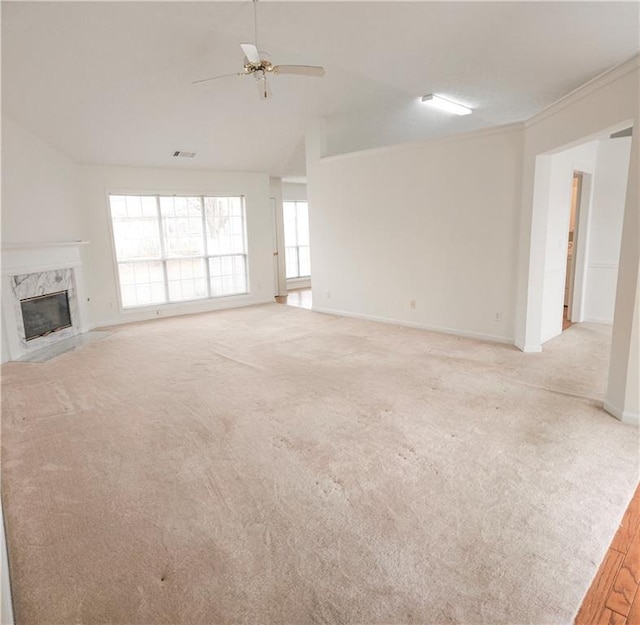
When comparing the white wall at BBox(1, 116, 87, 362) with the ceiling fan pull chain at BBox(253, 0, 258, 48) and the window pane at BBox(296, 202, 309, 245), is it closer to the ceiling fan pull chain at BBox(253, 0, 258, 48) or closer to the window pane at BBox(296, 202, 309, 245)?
the ceiling fan pull chain at BBox(253, 0, 258, 48)

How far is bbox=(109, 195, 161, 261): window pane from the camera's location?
6.81 m

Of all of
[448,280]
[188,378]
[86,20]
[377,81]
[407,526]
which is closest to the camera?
[407,526]

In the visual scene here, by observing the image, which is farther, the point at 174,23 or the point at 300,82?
the point at 300,82

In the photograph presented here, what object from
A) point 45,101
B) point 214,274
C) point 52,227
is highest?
point 45,101

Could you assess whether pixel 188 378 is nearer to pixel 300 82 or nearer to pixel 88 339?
pixel 88 339

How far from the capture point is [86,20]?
3.54 m

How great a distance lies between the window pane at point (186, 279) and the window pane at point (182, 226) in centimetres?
16

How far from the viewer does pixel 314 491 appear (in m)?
2.32

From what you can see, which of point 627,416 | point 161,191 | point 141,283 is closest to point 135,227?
point 161,191

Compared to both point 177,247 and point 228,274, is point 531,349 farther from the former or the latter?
point 177,247

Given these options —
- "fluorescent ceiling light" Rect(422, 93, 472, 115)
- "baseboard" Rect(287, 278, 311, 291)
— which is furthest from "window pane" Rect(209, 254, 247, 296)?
"fluorescent ceiling light" Rect(422, 93, 472, 115)

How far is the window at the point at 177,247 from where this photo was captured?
6957 mm

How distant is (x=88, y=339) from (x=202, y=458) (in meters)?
4.04

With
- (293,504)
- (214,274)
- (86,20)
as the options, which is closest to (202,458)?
(293,504)
